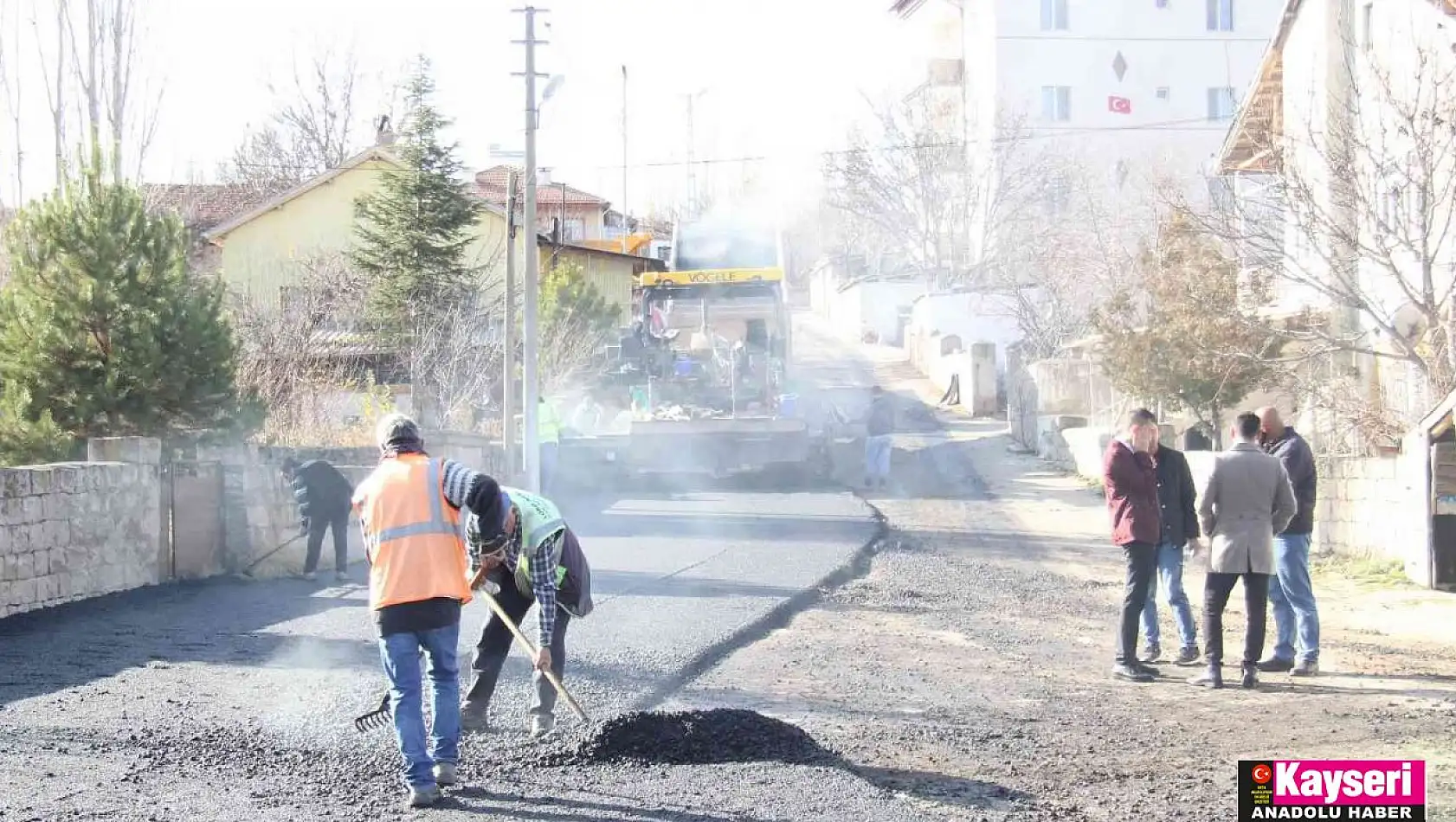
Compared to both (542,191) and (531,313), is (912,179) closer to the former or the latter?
(542,191)

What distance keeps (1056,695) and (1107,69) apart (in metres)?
47.5

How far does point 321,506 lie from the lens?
1392 centimetres

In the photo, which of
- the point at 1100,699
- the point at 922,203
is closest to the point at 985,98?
the point at 922,203

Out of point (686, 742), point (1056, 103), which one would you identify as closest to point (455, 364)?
point (686, 742)

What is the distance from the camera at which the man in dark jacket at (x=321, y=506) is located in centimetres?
1391

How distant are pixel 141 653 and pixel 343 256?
81.9ft

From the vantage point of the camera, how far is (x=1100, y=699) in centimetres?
848

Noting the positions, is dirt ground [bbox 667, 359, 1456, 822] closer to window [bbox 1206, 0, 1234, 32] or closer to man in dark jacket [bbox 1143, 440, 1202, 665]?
man in dark jacket [bbox 1143, 440, 1202, 665]

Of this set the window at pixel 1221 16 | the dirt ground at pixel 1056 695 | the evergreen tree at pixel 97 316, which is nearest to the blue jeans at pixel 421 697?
the dirt ground at pixel 1056 695

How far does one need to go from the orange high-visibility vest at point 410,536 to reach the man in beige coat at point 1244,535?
4.91 m

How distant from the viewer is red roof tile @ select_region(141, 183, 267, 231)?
3850cm

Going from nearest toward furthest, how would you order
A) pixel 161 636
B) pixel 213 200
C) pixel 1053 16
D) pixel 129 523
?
pixel 161 636 → pixel 129 523 → pixel 213 200 → pixel 1053 16

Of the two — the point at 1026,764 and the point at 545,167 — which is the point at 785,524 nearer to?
the point at 545,167

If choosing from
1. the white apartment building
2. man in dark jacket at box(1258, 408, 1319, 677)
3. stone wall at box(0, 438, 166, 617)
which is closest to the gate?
stone wall at box(0, 438, 166, 617)
